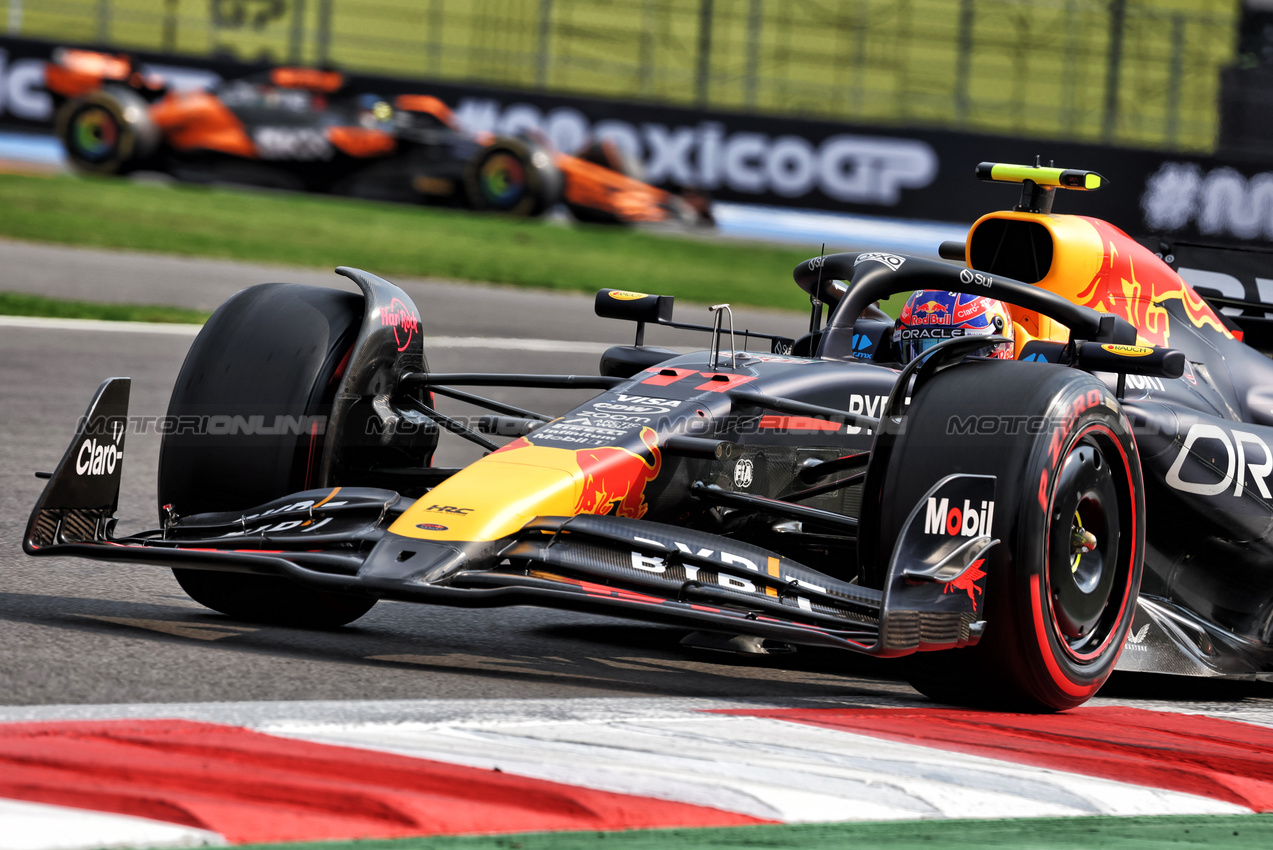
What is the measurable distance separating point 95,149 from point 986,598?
2001 cm

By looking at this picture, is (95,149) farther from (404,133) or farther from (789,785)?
(789,785)

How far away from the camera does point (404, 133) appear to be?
22.5 metres

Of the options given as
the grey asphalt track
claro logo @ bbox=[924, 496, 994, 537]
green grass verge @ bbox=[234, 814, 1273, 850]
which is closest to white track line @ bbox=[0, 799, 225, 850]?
green grass verge @ bbox=[234, 814, 1273, 850]

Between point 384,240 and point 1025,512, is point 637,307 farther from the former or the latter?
point 384,240

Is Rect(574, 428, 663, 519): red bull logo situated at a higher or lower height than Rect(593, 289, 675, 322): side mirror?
lower

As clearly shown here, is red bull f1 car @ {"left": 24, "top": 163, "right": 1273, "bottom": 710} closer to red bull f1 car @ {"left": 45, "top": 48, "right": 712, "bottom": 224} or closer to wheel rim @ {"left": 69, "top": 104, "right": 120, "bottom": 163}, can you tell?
red bull f1 car @ {"left": 45, "top": 48, "right": 712, "bottom": 224}

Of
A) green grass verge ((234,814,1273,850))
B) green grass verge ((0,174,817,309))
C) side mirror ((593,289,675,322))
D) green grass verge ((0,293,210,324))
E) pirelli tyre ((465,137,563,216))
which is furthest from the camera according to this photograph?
pirelli tyre ((465,137,563,216))

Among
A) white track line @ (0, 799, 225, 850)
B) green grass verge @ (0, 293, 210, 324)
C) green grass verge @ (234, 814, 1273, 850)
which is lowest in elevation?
green grass verge @ (234, 814, 1273, 850)

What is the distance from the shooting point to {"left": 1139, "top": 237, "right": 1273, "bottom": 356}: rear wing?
7.34 metres

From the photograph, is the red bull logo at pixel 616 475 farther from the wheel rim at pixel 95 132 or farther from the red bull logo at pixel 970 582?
the wheel rim at pixel 95 132

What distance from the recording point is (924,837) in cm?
340

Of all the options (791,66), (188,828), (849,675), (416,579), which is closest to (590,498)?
(416,579)

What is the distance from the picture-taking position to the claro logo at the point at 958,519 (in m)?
4.50

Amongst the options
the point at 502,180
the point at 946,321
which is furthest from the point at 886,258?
the point at 502,180
